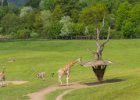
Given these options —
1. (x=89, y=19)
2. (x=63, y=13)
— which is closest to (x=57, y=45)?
(x=89, y=19)

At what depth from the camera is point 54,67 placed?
186 ft

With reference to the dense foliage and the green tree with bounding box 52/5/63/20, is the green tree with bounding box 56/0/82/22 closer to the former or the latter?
the dense foliage

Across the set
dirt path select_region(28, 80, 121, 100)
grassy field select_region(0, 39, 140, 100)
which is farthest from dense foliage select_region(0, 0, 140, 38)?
dirt path select_region(28, 80, 121, 100)

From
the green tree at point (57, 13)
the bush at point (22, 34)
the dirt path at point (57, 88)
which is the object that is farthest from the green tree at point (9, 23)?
the dirt path at point (57, 88)

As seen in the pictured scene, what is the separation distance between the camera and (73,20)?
13338cm

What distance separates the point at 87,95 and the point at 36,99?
12.2 ft

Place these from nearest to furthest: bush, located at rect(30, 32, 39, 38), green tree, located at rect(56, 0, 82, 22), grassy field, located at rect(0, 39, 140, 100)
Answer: grassy field, located at rect(0, 39, 140, 100) → bush, located at rect(30, 32, 39, 38) → green tree, located at rect(56, 0, 82, 22)

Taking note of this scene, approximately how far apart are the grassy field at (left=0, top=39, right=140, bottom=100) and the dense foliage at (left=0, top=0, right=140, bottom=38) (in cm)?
1764

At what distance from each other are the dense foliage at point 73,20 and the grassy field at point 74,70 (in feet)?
57.9

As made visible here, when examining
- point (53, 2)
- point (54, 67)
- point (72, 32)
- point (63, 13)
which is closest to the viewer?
point (54, 67)

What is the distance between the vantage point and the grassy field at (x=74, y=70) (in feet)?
106

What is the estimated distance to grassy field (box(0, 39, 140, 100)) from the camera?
32.2 m

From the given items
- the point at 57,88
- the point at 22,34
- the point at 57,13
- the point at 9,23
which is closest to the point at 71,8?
the point at 57,13

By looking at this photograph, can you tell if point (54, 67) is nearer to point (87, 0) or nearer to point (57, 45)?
point (57, 45)
